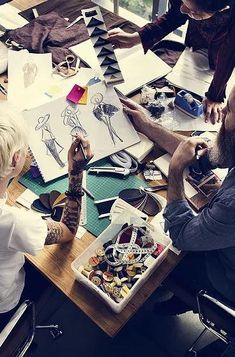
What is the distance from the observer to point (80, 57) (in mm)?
1897

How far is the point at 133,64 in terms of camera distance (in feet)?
6.23

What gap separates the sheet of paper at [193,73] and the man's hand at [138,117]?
245 mm

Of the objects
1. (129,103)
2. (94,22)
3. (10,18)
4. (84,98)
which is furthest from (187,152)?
(10,18)

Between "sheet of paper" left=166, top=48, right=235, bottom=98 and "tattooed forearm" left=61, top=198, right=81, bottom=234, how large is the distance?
0.74 meters

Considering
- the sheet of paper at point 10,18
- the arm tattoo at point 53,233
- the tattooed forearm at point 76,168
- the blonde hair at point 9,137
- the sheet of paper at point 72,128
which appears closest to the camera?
the blonde hair at point 9,137

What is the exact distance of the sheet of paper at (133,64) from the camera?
181 cm

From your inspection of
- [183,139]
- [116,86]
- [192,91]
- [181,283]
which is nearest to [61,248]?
[181,283]

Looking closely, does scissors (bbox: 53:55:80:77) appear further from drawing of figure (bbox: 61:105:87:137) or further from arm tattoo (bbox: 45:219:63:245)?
arm tattoo (bbox: 45:219:63:245)

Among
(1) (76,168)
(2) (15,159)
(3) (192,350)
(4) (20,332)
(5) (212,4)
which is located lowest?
(3) (192,350)

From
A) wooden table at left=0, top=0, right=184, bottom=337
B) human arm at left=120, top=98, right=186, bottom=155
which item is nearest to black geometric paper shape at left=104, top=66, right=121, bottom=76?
human arm at left=120, top=98, right=186, bottom=155

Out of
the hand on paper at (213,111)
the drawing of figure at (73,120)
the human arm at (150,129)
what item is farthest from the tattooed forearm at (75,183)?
the hand on paper at (213,111)

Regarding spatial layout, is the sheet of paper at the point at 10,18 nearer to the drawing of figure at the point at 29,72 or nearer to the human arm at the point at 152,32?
the drawing of figure at the point at 29,72

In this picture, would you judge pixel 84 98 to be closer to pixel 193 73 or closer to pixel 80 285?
pixel 193 73

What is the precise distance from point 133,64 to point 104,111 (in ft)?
1.16
